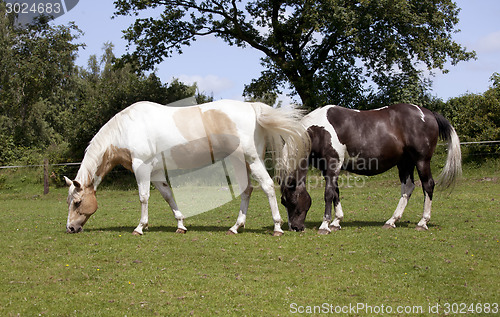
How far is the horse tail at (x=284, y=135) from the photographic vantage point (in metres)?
8.88

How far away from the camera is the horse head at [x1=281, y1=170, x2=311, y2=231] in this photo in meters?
9.38

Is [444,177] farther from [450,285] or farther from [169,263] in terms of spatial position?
[169,263]

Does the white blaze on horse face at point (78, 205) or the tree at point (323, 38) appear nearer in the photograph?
the white blaze on horse face at point (78, 205)

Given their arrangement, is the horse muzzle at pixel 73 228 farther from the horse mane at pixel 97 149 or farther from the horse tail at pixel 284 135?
the horse tail at pixel 284 135

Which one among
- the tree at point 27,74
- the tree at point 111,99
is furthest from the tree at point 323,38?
the tree at point 27,74

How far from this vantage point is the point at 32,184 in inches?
968

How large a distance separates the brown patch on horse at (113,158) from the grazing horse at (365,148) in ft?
9.83

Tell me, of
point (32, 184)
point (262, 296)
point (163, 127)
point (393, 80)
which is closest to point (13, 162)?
point (32, 184)

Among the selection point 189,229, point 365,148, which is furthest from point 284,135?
point 189,229

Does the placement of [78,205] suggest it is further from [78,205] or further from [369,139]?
[369,139]

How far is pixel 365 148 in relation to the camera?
951 centimetres

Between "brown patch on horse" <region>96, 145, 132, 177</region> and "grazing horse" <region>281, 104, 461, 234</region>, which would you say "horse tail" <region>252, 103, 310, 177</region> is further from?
"brown patch on horse" <region>96, 145, 132, 177</region>

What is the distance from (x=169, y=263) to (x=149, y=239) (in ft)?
5.84

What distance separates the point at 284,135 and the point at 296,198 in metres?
1.27
